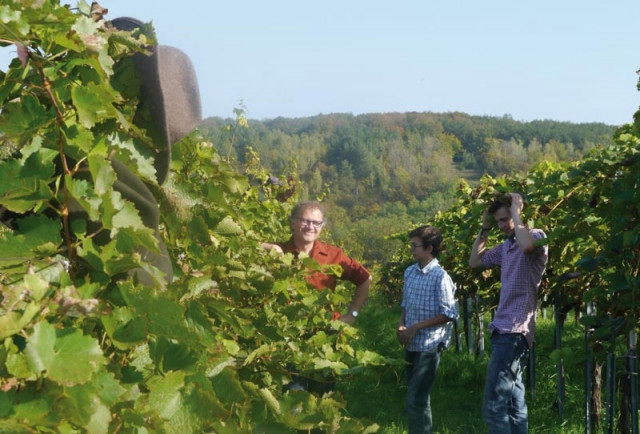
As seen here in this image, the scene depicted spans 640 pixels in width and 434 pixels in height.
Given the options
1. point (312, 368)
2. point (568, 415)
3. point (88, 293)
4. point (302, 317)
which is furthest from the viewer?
point (568, 415)

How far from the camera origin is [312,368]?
257cm

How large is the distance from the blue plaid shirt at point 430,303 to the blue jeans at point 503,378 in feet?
1.54

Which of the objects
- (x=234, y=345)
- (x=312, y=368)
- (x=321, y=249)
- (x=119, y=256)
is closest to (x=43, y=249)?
(x=119, y=256)

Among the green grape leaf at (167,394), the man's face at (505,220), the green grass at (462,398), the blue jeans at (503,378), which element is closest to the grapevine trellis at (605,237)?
the man's face at (505,220)

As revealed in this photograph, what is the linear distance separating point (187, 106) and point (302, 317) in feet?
5.37

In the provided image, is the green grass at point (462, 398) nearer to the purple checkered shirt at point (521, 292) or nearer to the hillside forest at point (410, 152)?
the purple checkered shirt at point (521, 292)

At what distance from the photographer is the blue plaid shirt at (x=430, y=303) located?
4.99m

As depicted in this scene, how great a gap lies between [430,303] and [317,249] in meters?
1.01

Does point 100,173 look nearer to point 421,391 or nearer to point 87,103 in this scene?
point 87,103

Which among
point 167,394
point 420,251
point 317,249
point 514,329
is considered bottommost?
point 514,329

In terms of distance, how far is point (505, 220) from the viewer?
479cm

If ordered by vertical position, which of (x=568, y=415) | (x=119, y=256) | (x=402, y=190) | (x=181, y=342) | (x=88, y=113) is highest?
(x=88, y=113)

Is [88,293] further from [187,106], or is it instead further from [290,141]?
[290,141]

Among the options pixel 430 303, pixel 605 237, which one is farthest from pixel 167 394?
pixel 430 303
